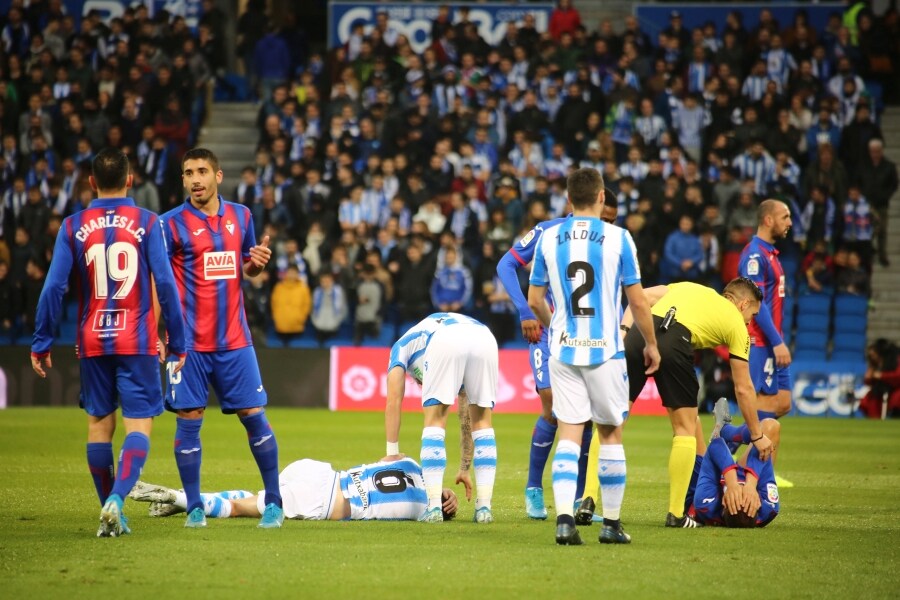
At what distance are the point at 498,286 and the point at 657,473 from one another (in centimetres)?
907

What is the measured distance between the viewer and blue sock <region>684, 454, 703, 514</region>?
29.5 feet

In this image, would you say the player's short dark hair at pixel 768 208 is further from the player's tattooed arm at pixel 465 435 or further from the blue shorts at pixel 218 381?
the blue shorts at pixel 218 381

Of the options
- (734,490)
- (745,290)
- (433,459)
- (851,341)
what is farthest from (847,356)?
(433,459)

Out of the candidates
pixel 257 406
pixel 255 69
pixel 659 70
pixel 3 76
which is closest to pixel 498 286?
pixel 659 70

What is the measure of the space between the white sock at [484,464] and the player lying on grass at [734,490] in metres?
1.50

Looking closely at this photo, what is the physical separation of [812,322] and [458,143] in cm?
713

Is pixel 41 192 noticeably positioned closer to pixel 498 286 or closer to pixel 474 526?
pixel 498 286

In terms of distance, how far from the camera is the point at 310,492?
876 cm

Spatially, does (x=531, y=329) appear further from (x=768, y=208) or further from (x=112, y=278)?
(x=768, y=208)

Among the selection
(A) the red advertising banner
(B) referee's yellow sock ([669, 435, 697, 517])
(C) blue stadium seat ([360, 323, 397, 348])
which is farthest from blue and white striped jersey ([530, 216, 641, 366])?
(C) blue stadium seat ([360, 323, 397, 348])

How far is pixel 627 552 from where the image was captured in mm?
7234

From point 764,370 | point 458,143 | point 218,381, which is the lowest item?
point 764,370

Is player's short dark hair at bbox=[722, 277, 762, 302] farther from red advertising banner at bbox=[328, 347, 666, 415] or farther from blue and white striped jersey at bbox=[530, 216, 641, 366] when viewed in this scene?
red advertising banner at bbox=[328, 347, 666, 415]

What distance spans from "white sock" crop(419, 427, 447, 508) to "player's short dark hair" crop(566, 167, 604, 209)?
1951 mm
